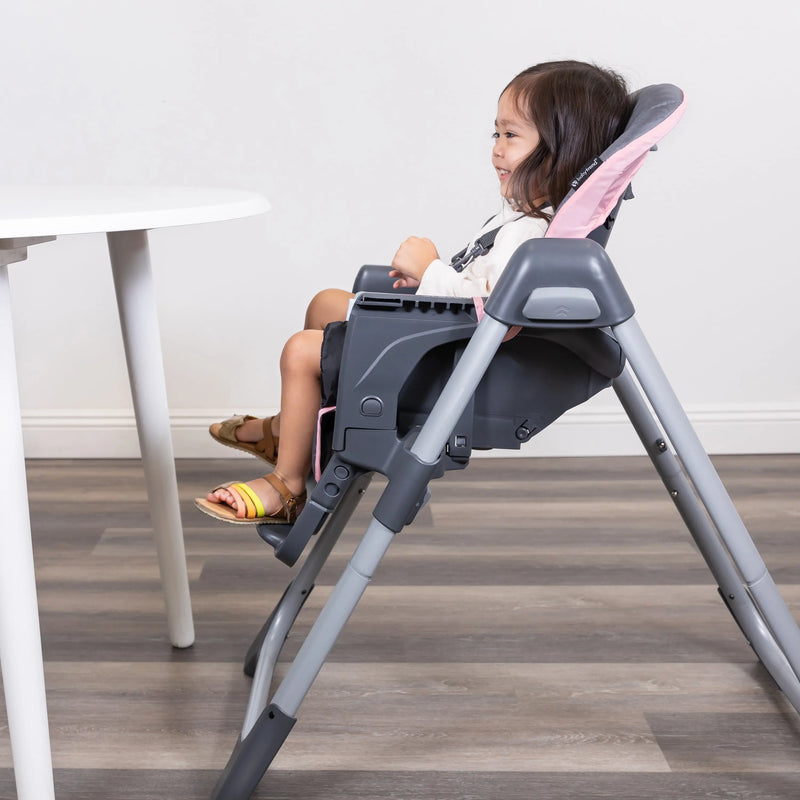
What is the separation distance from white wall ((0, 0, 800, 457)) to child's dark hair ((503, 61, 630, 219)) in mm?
1089

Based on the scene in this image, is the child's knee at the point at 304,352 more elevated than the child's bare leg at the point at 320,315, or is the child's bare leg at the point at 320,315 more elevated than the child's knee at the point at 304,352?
the child's knee at the point at 304,352

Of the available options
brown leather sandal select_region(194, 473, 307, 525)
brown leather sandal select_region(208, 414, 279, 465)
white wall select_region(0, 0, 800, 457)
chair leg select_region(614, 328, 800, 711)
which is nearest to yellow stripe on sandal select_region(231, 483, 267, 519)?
brown leather sandal select_region(194, 473, 307, 525)

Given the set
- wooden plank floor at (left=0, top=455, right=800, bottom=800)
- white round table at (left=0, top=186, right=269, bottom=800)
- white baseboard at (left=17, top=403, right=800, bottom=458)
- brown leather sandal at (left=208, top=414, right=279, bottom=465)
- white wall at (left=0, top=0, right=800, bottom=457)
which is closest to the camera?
white round table at (left=0, top=186, right=269, bottom=800)

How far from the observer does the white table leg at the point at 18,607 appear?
0.93m

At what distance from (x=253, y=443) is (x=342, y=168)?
1.17 meters

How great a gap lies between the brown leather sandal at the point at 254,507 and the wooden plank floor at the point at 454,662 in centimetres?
30

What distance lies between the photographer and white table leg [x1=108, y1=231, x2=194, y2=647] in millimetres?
1264

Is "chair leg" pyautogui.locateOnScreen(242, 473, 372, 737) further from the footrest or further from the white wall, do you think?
the white wall

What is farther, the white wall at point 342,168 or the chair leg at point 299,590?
the white wall at point 342,168

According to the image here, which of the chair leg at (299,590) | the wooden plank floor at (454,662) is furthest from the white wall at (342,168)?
the chair leg at (299,590)

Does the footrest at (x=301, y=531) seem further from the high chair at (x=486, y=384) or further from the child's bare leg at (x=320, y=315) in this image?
the child's bare leg at (x=320, y=315)

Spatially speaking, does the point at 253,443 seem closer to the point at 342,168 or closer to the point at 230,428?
the point at 230,428

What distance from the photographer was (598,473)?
232 cm

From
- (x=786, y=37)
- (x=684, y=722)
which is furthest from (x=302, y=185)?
(x=684, y=722)
